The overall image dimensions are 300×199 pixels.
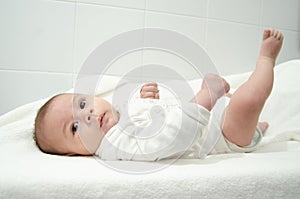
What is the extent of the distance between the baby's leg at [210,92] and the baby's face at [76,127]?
8.3 inches

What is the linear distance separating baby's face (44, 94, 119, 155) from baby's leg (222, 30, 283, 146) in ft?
0.90

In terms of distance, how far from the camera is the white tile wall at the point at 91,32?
1.06m

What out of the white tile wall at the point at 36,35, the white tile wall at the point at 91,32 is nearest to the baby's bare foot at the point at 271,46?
the white tile wall at the point at 91,32

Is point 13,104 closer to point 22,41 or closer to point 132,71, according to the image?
point 22,41

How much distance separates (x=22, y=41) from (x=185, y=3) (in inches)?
25.4

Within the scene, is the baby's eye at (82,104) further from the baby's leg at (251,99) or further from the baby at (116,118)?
the baby's leg at (251,99)

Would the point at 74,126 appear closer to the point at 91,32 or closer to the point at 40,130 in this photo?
the point at 40,130

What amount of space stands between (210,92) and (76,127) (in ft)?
1.09

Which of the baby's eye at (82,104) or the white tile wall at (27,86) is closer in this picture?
the baby's eye at (82,104)

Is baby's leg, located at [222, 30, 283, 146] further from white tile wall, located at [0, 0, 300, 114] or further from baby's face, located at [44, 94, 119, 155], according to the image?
white tile wall, located at [0, 0, 300, 114]

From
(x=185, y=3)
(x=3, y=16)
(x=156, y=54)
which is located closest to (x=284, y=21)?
(x=185, y=3)

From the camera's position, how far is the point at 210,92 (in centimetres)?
72

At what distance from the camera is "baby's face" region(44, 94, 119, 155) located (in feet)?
2.26

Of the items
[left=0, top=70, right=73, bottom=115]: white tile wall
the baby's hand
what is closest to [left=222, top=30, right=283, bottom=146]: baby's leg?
the baby's hand
